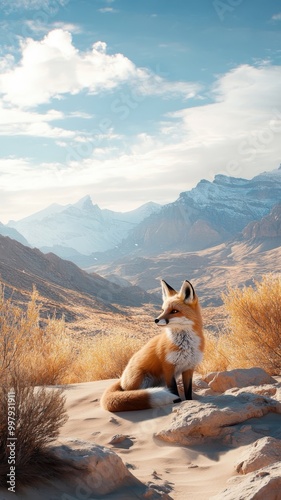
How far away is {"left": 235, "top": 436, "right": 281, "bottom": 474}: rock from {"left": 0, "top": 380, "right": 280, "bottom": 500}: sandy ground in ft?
0.45

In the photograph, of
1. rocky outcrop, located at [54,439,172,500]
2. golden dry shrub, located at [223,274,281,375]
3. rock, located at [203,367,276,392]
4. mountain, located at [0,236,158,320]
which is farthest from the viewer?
mountain, located at [0,236,158,320]

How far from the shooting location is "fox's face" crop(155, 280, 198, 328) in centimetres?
577

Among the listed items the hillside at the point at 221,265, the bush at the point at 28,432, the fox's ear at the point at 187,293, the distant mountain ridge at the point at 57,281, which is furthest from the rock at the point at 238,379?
the hillside at the point at 221,265

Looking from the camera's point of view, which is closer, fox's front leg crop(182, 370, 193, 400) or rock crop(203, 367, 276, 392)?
fox's front leg crop(182, 370, 193, 400)

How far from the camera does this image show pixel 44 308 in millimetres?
36594

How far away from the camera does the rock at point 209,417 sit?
5090 mm

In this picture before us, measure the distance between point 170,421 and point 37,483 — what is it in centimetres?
220

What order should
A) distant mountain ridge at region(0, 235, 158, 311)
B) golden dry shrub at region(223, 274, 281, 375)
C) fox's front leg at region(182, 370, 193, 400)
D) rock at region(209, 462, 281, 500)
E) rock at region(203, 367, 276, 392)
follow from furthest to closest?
distant mountain ridge at region(0, 235, 158, 311), golden dry shrub at region(223, 274, 281, 375), rock at region(203, 367, 276, 392), fox's front leg at region(182, 370, 193, 400), rock at region(209, 462, 281, 500)

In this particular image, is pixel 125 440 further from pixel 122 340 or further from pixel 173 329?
pixel 122 340

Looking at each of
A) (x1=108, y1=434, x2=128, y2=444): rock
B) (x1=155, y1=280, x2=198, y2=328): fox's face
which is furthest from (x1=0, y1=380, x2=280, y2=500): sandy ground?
(x1=155, y1=280, x2=198, y2=328): fox's face

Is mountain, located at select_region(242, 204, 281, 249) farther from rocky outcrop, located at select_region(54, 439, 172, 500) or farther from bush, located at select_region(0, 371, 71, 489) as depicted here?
bush, located at select_region(0, 371, 71, 489)

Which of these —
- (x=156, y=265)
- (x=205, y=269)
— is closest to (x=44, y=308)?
(x=205, y=269)

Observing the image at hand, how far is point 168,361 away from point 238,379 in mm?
1666

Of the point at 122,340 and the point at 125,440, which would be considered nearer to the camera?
the point at 125,440
